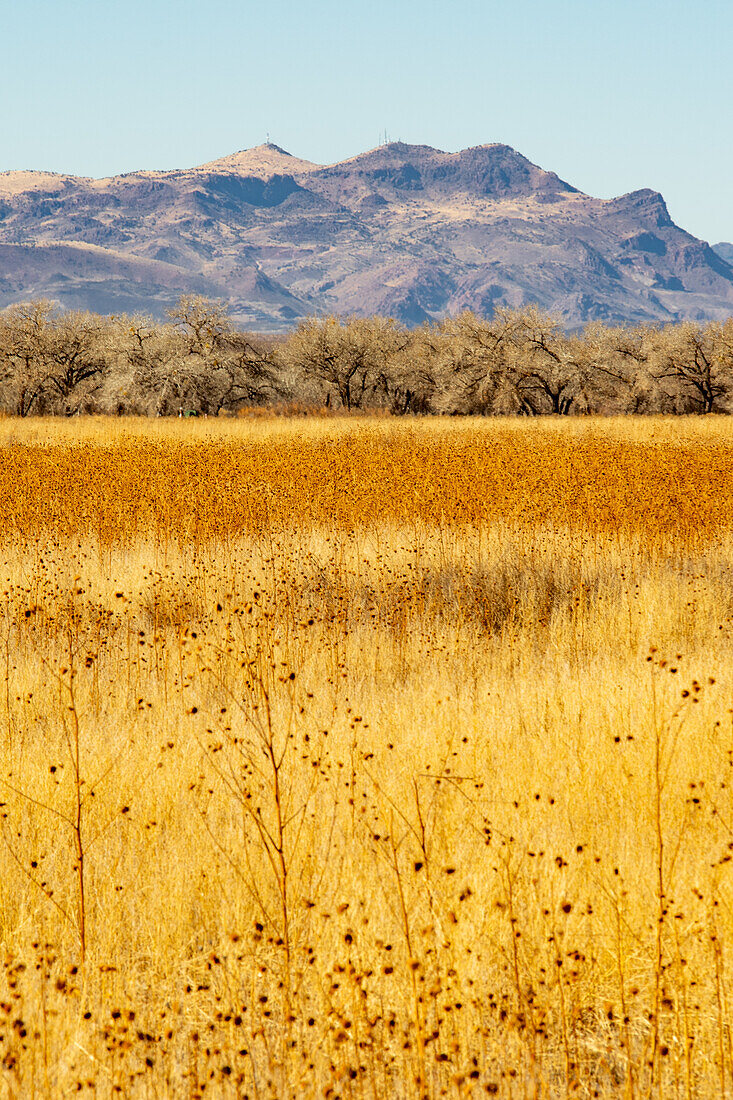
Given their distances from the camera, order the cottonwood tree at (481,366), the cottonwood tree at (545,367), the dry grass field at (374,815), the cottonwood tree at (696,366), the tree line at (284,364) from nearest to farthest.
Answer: the dry grass field at (374,815)
the cottonwood tree at (696,366)
the tree line at (284,364)
the cottonwood tree at (545,367)
the cottonwood tree at (481,366)

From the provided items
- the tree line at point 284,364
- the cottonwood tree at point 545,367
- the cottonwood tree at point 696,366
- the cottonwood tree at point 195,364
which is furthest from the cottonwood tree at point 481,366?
the cottonwood tree at point 195,364

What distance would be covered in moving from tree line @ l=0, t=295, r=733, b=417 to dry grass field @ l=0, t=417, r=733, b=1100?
3096 cm

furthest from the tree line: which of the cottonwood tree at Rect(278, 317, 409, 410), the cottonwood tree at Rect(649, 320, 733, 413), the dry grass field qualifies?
the dry grass field

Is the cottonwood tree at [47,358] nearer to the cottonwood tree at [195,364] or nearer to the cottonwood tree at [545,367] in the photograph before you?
the cottonwood tree at [195,364]

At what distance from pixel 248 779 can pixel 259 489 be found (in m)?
9.47

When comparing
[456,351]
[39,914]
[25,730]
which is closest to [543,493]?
[25,730]

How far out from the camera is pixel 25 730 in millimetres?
5078

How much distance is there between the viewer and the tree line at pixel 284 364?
39.1 m

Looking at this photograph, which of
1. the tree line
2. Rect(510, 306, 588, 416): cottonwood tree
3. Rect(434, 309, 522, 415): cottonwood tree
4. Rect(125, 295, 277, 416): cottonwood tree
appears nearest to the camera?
Rect(125, 295, 277, 416): cottonwood tree

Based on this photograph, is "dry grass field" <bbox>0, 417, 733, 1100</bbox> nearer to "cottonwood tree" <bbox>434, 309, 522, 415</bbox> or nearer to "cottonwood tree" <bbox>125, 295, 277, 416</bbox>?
"cottonwood tree" <bbox>125, 295, 277, 416</bbox>

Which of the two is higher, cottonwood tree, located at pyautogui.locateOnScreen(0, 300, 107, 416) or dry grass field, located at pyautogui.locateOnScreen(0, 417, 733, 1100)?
cottonwood tree, located at pyautogui.locateOnScreen(0, 300, 107, 416)

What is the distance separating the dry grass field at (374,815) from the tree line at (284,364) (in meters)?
31.0

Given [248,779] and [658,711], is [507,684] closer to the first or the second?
[658,711]

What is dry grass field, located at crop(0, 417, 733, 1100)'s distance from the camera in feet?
8.43
